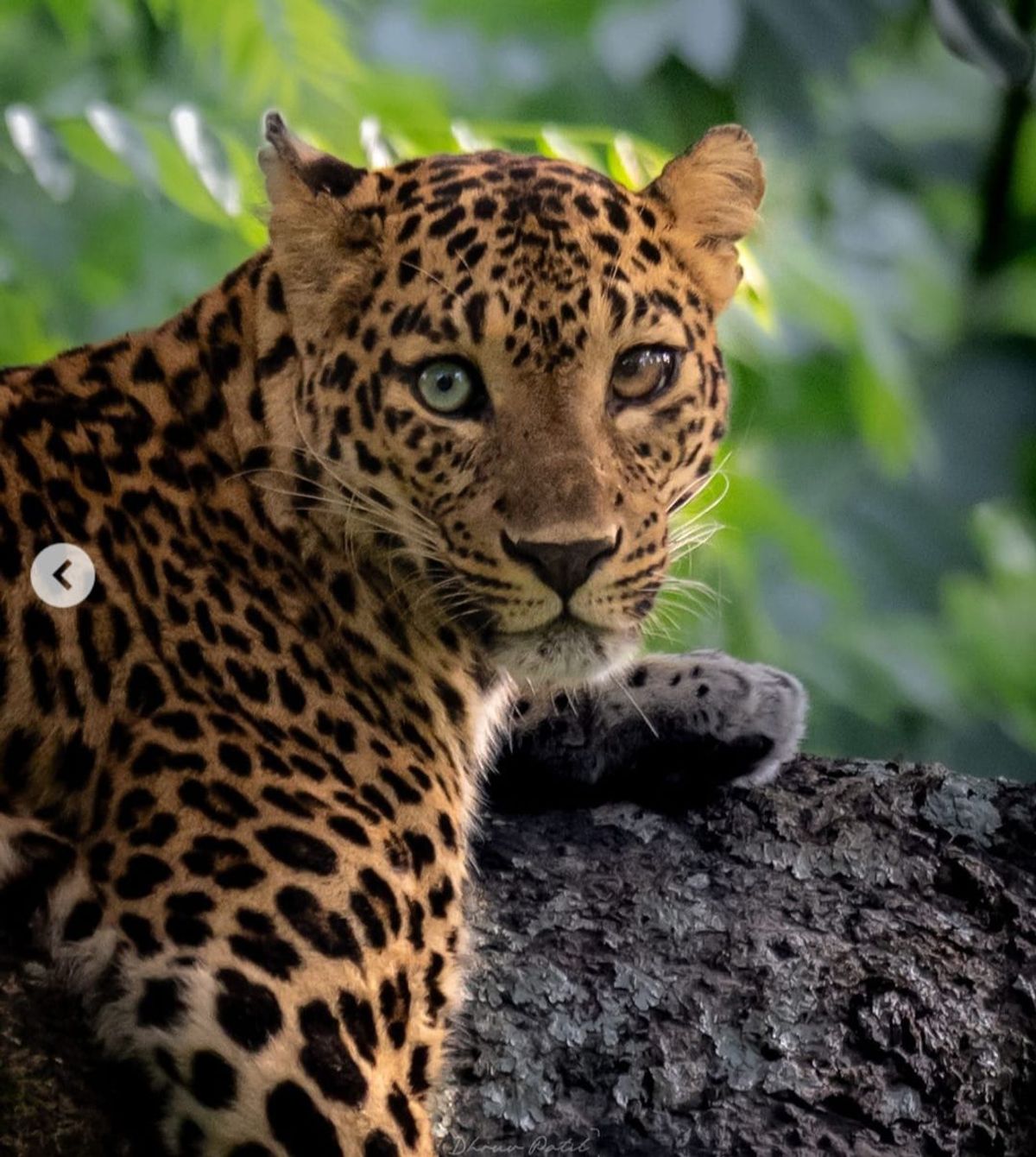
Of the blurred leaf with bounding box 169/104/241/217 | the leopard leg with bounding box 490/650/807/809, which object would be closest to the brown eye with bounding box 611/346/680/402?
the leopard leg with bounding box 490/650/807/809

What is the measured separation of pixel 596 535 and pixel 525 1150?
1.19 metres

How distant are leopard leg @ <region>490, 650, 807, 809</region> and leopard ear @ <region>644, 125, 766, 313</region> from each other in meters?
0.95

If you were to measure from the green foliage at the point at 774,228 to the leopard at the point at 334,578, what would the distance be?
1.51 feet

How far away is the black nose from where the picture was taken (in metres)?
3.80

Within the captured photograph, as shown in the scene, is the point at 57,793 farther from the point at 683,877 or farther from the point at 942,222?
the point at 942,222

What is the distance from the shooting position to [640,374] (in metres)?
4.02

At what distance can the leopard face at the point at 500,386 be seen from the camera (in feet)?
12.7

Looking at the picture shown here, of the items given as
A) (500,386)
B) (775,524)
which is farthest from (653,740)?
(775,524)

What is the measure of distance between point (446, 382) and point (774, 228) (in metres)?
3.15

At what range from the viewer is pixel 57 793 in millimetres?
3629

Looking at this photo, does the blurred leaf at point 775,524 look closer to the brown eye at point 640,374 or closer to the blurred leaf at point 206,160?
the brown eye at point 640,374

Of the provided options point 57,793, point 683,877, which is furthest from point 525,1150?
point 57,793

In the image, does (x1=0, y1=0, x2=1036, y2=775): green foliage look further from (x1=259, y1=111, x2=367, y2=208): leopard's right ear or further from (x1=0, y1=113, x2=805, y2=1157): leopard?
(x1=0, y1=113, x2=805, y2=1157): leopard

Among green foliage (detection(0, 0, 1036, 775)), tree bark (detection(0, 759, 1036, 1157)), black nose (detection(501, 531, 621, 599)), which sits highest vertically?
green foliage (detection(0, 0, 1036, 775))
